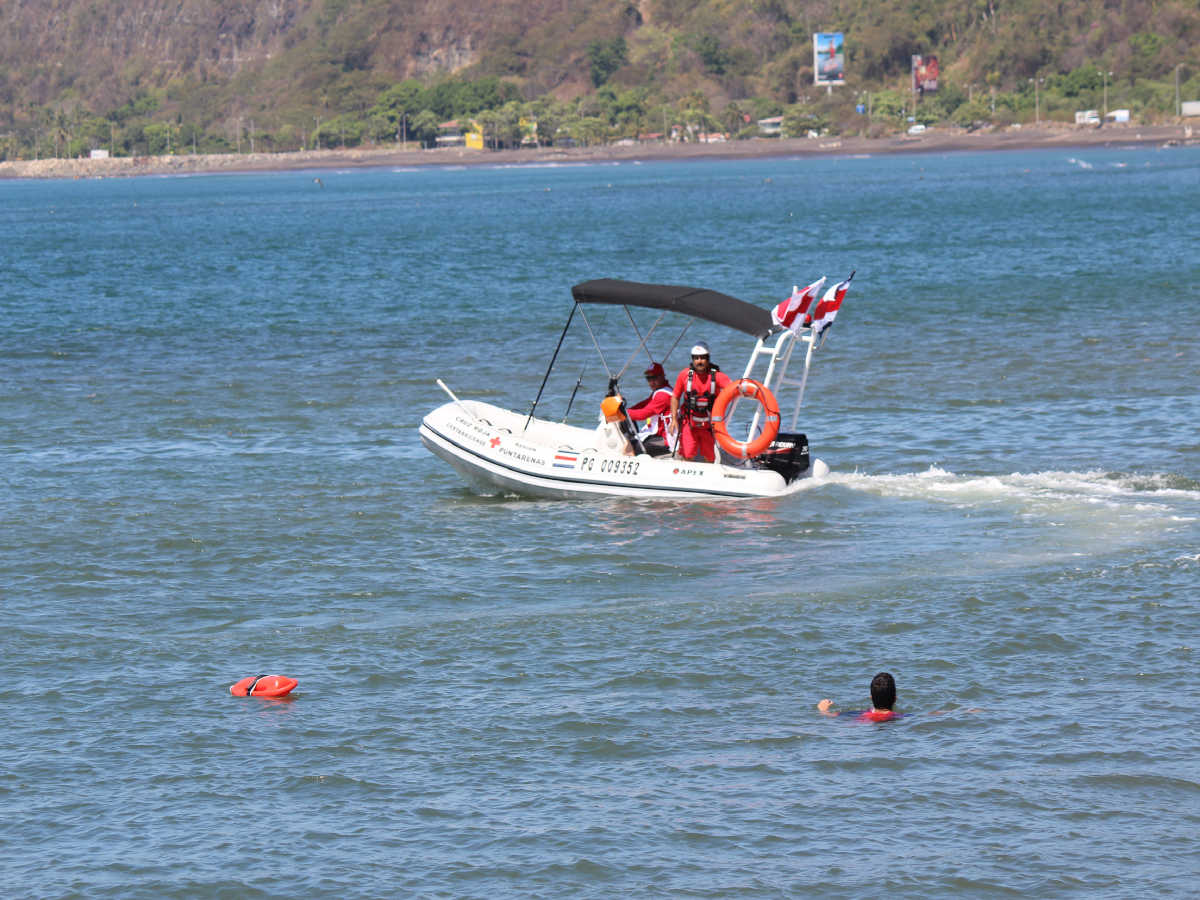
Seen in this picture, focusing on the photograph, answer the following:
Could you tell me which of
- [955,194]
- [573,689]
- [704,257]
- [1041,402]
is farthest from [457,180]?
[573,689]

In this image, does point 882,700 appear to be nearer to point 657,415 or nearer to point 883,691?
point 883,691

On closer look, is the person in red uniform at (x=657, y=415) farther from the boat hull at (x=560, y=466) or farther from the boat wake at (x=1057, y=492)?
the boat wake at (x=1057, y=492)

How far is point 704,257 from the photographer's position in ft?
196

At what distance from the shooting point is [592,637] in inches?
546

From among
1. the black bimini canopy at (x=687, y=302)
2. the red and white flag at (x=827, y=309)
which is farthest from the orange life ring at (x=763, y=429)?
the red and white flag at (x=827, y=309)

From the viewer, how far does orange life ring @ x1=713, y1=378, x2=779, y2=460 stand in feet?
60.5

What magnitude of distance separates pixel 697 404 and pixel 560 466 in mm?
1798

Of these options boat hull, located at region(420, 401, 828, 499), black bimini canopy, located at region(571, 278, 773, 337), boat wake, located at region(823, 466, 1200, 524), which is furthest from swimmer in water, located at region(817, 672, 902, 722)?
black bimini canopy, located at region(571, 278, 773, 337)

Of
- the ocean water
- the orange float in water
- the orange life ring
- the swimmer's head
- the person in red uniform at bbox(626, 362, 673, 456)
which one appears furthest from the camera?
the person in red uniform at bbox(626, 362, 673, 456)

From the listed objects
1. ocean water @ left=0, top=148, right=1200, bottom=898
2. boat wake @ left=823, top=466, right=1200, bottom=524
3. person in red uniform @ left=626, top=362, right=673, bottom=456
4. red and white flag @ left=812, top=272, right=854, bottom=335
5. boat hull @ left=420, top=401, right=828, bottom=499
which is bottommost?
ocean water @ left=0, top=148, right=1200, bottom=898

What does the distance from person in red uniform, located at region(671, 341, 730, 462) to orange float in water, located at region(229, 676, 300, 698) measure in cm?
746

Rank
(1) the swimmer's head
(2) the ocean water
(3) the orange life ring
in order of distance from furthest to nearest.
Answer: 1. (3) the orange life ring
2. (1) the swimmer's head
3. (2) the ocean water

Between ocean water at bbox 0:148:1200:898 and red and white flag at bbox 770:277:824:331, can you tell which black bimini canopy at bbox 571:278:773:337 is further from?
A: ocean water at bbox 0:148:1200:898

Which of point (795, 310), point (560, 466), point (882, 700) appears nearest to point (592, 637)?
point (882, 700)
